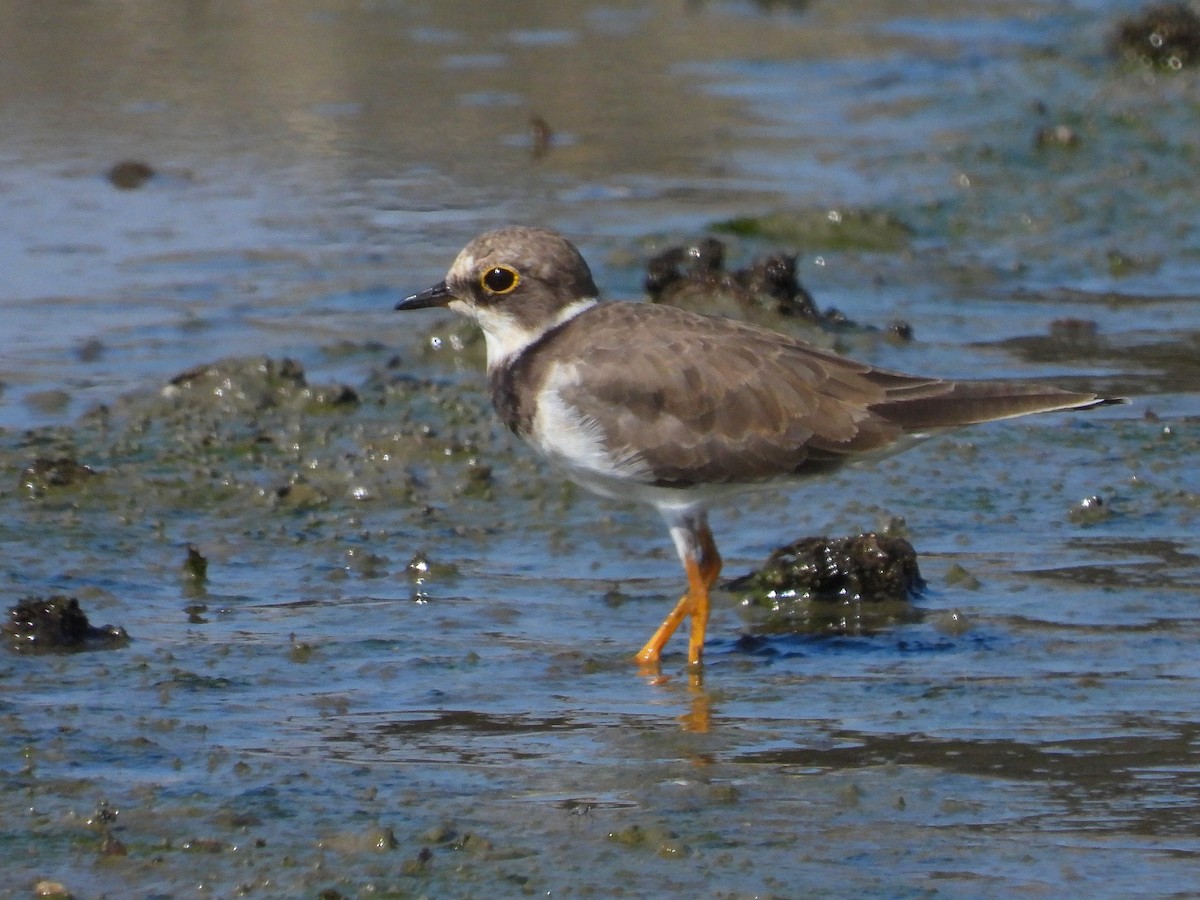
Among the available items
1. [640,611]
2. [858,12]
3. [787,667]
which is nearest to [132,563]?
[640,611]

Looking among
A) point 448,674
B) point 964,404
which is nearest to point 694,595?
point 448,674

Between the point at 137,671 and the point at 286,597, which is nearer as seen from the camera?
the point at 137,671

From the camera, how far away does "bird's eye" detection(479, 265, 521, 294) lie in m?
7.48

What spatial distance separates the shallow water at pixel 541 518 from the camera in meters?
5.34

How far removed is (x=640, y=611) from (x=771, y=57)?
11.3 meters

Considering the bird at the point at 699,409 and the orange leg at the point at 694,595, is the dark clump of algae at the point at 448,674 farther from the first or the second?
the bird at the point at 699,409

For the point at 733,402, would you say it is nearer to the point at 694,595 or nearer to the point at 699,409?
the point at 699,409

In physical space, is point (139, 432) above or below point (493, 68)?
below

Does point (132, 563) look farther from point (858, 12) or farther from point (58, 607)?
point (858, 12)

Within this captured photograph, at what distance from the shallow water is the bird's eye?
1026 millimetres

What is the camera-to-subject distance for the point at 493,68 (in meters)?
17.1

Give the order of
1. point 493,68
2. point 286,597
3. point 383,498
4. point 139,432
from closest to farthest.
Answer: point 286,597, point 383,498, point 139,432, point 493,68

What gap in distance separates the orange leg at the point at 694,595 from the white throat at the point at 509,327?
849mm

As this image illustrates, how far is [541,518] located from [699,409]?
1.38m
